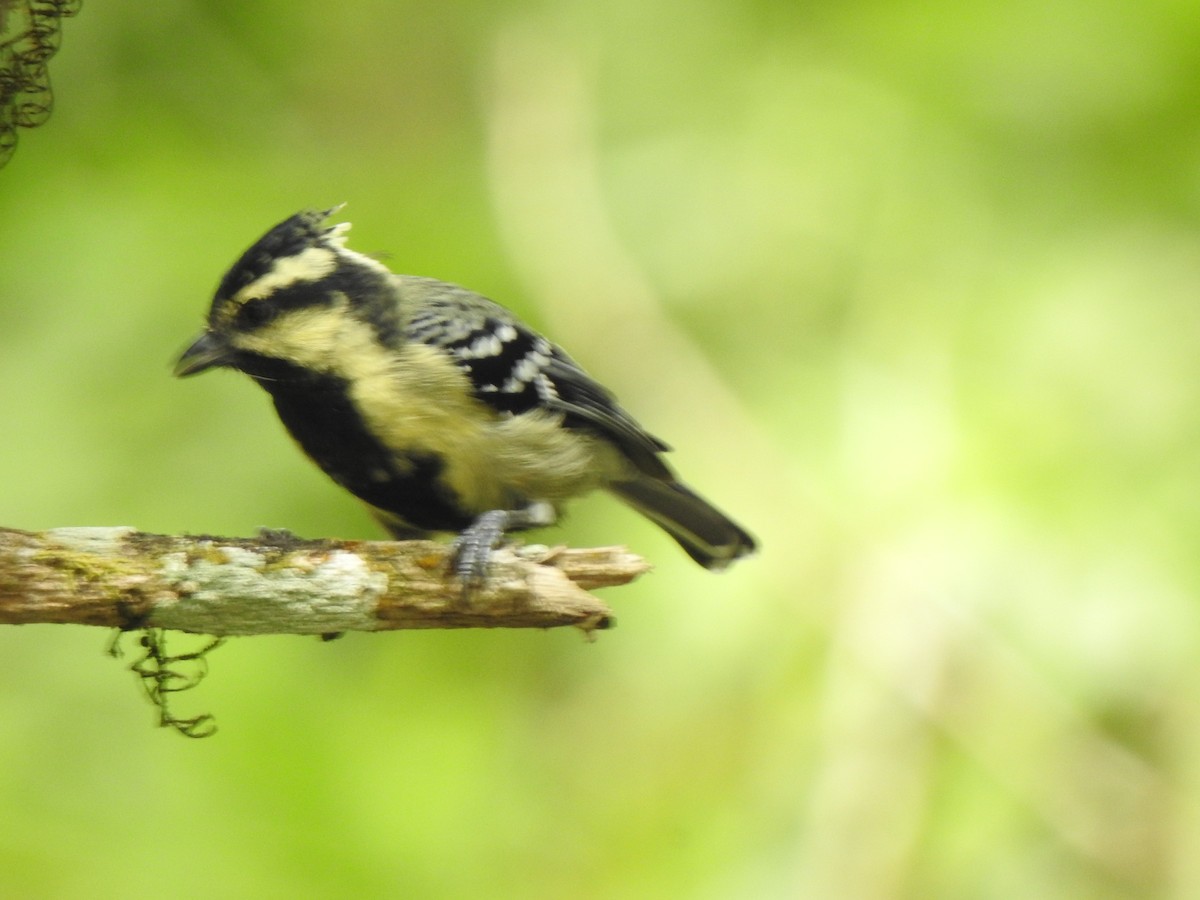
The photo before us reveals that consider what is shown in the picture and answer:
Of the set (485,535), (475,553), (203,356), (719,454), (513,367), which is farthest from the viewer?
(719,454)

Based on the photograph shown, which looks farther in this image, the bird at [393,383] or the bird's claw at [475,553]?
the bird at [393,383]

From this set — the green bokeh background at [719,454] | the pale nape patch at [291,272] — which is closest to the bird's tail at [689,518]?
the green bokeh background at [719,454]

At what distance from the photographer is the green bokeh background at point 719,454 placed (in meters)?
3.38

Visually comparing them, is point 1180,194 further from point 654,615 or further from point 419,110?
point 419,110

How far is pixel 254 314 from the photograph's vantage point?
2.58 metres

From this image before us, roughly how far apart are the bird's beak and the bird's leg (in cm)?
65

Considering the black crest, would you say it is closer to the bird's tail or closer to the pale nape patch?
the pale nape patch

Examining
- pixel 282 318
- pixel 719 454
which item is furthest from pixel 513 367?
pixel 719 454

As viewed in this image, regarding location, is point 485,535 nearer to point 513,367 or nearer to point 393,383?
point 393,383

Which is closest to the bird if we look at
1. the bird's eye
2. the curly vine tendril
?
the bird's eye

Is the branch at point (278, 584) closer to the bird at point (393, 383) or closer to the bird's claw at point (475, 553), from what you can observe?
the bird's claw at point (475, 553)

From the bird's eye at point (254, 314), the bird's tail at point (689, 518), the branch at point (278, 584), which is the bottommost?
the branch at point (278, 584)

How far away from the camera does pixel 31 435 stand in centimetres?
359

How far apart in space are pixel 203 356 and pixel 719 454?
1832 millimetres
